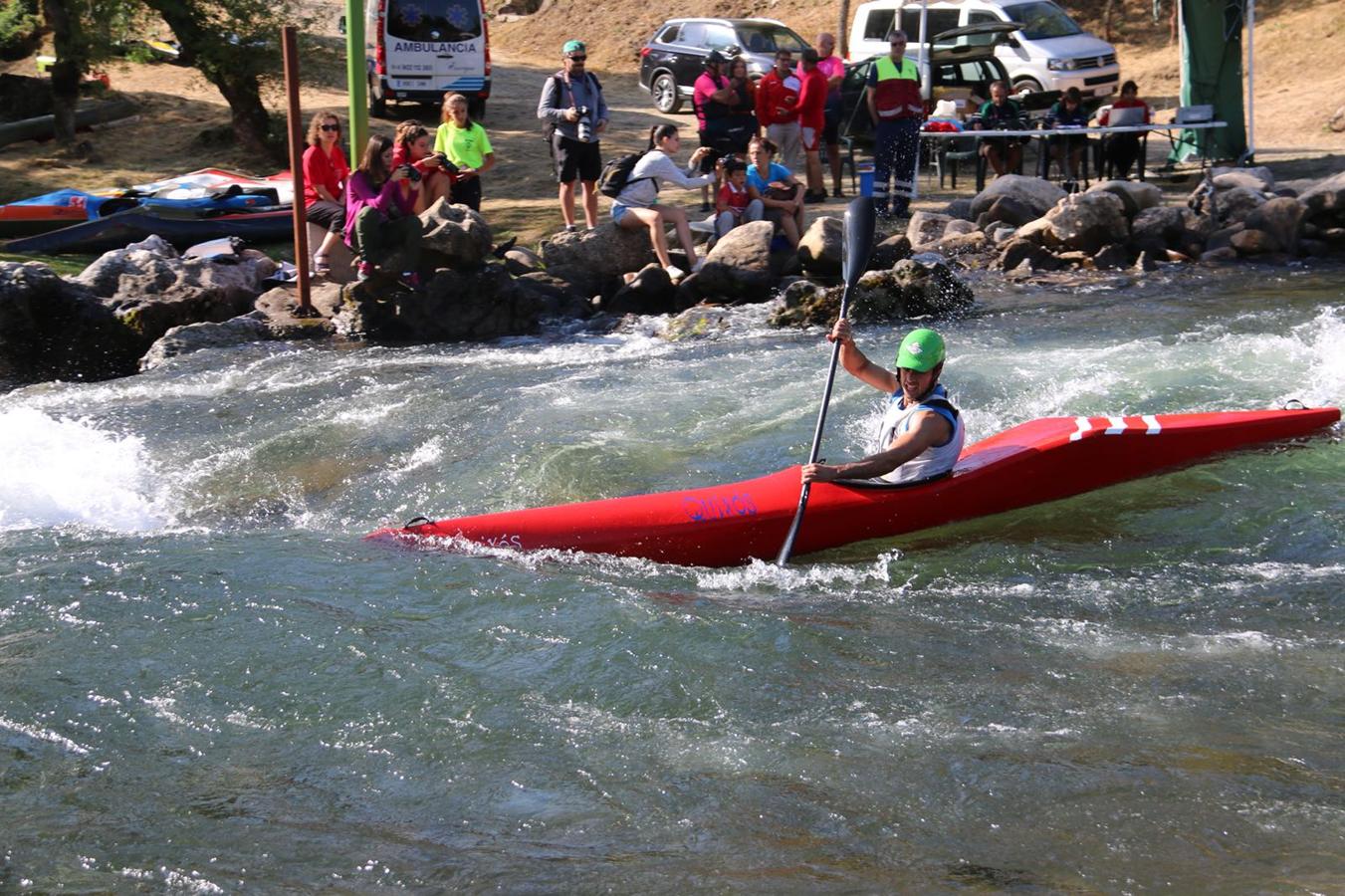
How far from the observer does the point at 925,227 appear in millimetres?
12367

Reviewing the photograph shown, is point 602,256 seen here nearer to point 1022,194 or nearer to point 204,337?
point 204,337

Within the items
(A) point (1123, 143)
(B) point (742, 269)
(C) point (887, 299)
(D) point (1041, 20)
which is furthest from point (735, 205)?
(D) point (1041, 20)

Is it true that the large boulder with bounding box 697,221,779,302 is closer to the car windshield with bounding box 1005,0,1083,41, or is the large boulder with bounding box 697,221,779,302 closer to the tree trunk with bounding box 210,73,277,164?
the tree trunk with bounding box 210,73,277,164

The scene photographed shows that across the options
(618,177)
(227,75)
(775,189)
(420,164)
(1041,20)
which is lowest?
(775,189)

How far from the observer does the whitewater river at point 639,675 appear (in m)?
3.58

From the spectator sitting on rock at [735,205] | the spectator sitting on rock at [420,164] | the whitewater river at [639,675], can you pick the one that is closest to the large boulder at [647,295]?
the spectator sitting on rock at [735,205]

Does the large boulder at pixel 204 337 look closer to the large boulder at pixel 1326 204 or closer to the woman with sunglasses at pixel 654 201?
the woman with sunglasses at pixel 654 201

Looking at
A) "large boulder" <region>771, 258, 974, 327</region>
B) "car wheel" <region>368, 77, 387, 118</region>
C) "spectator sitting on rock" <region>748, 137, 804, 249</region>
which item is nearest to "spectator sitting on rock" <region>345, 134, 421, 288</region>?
"large boulder" <region>771, 258, 974, 327</region>

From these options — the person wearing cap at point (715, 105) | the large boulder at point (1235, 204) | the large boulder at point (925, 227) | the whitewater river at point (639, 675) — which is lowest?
the whitewater river at point (639, 675)

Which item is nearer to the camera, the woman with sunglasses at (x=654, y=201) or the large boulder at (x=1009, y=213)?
the woman with sunglasses at (x=654, y=201)

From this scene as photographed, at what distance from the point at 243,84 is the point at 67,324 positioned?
7.39m

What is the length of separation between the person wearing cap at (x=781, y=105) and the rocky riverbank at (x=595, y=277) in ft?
4.83

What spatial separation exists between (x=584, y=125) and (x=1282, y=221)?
5.91 metres

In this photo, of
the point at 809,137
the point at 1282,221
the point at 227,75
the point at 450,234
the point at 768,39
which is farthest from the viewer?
the point at 768,39
